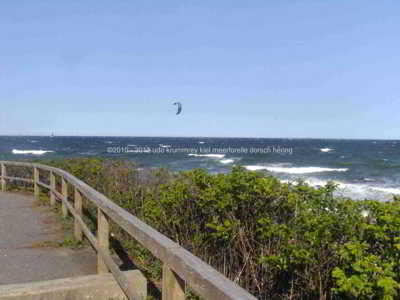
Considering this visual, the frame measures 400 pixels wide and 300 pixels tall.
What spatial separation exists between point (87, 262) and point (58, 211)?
144 inches

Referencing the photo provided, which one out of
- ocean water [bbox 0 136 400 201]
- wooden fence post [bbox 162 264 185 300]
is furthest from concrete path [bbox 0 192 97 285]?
wooden fence post [bbox 162 264 185 300]

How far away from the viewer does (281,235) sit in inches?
140

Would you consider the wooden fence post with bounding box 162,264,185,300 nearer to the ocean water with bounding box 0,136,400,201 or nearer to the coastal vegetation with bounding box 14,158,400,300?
the coastal vegetation with bounding box 14,158,400,300

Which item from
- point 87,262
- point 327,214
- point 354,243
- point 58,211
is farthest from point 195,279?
point 58,211

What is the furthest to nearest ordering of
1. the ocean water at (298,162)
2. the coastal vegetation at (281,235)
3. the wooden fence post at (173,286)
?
1. the ocean water at (298,162)
2. the coastal vegetation at (281,235)
3. the wooden fence post at (173,286)

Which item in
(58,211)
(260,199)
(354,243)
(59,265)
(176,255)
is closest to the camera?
(176,255)

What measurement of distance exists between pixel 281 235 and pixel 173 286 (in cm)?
153

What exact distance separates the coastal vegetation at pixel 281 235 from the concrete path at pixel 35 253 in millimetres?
623

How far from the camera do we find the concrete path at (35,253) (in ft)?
15.3

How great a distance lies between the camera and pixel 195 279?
1941 millimetres

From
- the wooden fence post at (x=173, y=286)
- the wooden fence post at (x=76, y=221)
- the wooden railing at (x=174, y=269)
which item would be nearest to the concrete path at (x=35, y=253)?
the wooden fence post at (x=76, y=221)

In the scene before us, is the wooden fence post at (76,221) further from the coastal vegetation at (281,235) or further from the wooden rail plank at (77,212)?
the coastal vegetation at (281,235)

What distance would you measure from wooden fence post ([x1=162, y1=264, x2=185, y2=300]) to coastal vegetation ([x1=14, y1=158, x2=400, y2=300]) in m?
1.00

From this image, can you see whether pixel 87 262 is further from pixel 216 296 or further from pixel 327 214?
pixel 216 296
